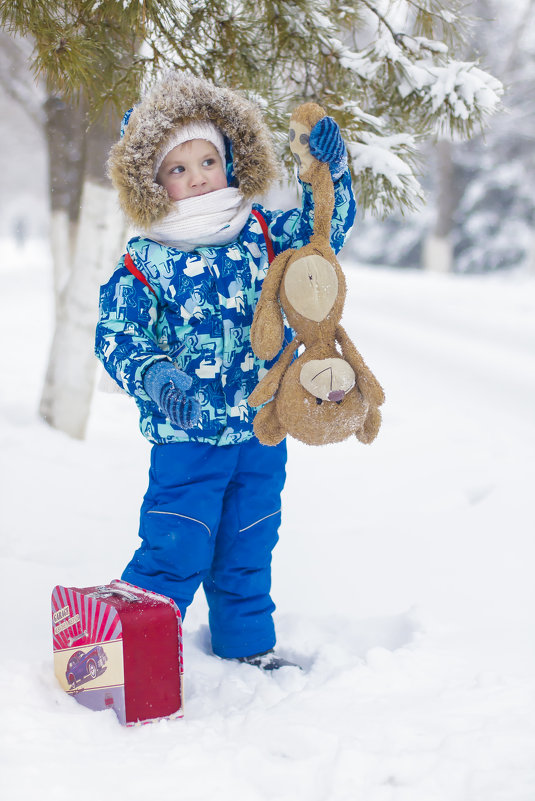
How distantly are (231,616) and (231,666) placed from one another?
15 cm

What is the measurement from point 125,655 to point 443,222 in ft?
57.9

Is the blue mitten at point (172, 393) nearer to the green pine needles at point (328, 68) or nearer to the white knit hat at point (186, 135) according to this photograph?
the white knit hat at point (186, 135)

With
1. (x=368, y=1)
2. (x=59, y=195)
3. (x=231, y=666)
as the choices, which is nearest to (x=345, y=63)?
(x=368, y=1)

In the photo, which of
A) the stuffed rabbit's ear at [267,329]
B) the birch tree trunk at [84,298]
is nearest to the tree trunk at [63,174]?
the birch tree trunk at [84,298]

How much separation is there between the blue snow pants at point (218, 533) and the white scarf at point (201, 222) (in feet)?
1.98

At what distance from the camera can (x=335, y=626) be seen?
8.46 feet

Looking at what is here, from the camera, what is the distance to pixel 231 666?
2363mm

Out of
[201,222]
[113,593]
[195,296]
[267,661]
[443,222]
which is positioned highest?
[443,222]

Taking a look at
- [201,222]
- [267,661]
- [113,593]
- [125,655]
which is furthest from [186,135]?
[267,661]

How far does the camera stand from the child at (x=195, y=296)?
2189 mm

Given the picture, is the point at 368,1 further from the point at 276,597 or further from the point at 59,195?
the point at 59,195

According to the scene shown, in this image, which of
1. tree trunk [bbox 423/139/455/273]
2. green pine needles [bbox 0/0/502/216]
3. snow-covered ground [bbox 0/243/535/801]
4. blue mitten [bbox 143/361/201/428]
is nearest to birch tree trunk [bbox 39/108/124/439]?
snow-covered ground [bbox 0/243/535/801]

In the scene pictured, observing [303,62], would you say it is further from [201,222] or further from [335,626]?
[335,626]

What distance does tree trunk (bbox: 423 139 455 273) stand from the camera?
59.9ft
